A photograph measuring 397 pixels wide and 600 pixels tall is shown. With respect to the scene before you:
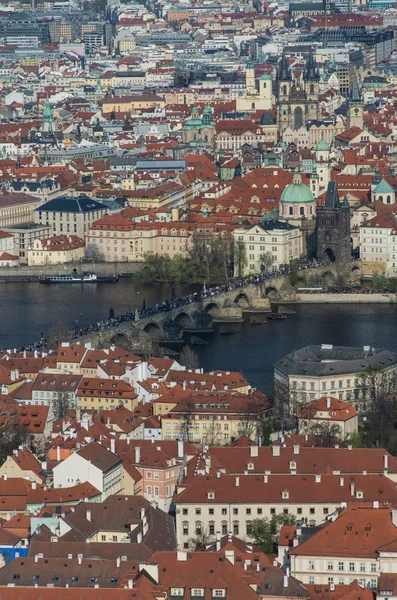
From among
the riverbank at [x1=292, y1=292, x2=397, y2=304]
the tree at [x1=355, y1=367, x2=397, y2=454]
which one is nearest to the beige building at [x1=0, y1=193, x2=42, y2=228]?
the riverbank at [x1=292, y1=292, x2=397, y2=304]

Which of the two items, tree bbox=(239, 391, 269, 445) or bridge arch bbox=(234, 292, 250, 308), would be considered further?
bridge arch bbox=(234, 292, 250, 308)

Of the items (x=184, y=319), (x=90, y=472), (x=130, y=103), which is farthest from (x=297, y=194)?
(x=130, y=103)

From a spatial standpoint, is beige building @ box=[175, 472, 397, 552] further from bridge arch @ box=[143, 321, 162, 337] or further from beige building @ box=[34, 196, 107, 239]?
beige building @ box=[34, 196, 107, 239]

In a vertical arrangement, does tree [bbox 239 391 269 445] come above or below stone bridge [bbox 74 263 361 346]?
above

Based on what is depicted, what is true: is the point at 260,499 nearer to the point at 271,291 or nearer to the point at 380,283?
the point at 271,291

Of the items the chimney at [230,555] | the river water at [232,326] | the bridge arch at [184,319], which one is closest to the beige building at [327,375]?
the river water at [232,326]
